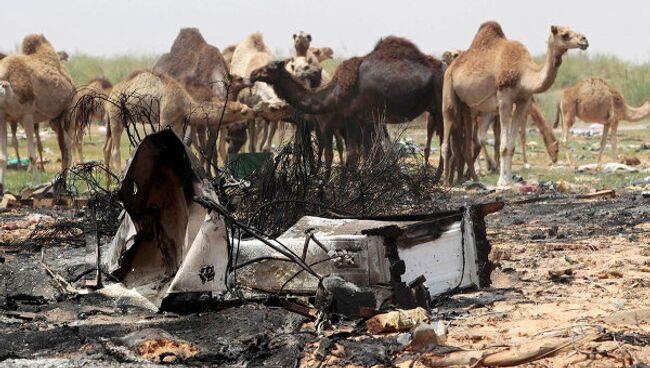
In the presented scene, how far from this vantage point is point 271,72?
20.2m

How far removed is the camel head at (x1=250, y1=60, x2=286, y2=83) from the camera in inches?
795

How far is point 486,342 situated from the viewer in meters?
5.97

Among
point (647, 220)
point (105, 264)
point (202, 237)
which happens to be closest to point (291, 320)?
Result: point (202, 237)

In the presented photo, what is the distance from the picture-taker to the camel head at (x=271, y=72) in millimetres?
20203

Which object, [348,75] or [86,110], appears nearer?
[86,110]

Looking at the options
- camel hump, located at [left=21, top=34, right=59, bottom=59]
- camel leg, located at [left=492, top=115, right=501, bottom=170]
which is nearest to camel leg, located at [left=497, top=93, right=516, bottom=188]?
camel leg, located at [left=492, top=115, right=501, bottom=170]

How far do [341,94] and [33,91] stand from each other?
482cm

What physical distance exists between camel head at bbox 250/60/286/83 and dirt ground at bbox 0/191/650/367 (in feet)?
36.5

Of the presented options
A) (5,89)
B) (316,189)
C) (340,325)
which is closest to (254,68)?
(5,89)

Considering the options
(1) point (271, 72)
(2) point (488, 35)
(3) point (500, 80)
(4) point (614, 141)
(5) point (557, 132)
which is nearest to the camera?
Answer: (3) point (500, 80)

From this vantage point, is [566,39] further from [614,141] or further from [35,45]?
[35,45]

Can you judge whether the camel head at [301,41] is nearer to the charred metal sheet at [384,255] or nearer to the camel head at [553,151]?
the camel head at [553,151]

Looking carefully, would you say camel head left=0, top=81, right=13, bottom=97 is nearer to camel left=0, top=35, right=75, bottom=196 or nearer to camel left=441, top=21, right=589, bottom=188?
camel left=0, top=35, right=75, bottom=196

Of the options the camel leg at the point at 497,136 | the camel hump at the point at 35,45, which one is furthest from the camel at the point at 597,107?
the camel hump at the point at 35,45
